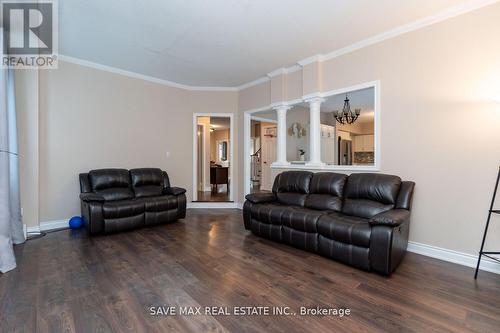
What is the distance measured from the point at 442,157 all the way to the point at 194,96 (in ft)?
15.7

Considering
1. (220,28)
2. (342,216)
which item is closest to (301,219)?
(342,216)

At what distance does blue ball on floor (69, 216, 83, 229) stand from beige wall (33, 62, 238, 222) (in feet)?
0.84

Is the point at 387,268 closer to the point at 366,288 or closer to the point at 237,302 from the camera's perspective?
the point at 366,288

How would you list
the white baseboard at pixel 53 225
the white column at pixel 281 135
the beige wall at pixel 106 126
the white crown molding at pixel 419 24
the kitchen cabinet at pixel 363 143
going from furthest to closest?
the kitchen cabinet at pixel 363 143, the white column at pixel 281 135, the beige wall at pixel 106 126, the white baseboard at pixel 53 225, the white crown molding at pixel 419 24

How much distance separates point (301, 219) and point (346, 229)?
0.57 m

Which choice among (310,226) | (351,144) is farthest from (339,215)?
(351,144)

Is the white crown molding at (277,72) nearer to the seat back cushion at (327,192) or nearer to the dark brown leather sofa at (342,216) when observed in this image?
the dark brown leather sofa at (342,216)

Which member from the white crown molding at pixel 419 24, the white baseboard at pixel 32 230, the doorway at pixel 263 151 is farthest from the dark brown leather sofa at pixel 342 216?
the doorway at pixel 263 151

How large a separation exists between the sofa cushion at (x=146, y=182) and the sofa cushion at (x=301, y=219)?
2570mm

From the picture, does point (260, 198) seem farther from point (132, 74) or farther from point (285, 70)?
point (132, 74)

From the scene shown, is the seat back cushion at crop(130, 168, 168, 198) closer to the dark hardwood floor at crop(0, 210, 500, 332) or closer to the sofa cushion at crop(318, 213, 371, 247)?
the dark hardwood floor at crop(0, 210, 500, 332)

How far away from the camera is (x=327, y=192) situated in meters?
3.42

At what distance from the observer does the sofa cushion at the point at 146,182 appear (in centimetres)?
437

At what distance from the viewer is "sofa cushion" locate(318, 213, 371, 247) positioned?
246 centimetres
